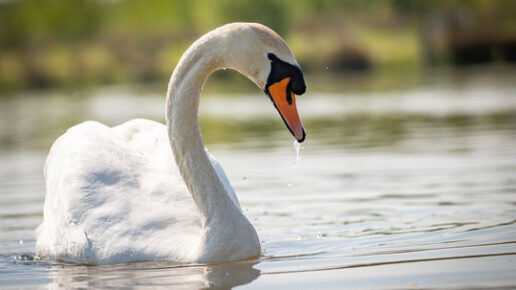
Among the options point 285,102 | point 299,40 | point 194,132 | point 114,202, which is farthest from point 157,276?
point 299,40

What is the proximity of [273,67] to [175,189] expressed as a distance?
4.91 feet

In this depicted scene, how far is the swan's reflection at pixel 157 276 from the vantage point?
5.58 metres

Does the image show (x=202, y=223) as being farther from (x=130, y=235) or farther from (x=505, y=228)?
(x=505, y=228)

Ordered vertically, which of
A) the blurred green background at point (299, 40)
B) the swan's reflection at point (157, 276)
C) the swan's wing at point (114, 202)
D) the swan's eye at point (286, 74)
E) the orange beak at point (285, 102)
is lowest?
the swan's reflection at point (157, 276)

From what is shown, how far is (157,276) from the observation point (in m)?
5.81

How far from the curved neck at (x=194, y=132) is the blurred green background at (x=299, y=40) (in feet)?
91.1

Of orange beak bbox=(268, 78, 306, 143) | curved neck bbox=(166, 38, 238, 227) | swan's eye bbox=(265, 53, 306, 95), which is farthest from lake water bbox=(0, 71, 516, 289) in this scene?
swan's eye bbox=(265, 53, 306, 95)

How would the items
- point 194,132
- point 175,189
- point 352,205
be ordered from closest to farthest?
point 194,132 < point 175,189 < point 352,205

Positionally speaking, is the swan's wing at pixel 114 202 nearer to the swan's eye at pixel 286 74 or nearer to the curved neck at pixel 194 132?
the curved neck at pixel 194 132

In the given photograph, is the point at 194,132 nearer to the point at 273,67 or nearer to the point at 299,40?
the point at 273,67

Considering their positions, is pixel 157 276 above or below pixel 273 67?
below

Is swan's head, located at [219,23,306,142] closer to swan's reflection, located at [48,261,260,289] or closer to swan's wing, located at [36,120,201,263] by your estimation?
swan's reflection, located at [48,261,260,289]

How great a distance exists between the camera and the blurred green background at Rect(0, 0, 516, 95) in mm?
46625

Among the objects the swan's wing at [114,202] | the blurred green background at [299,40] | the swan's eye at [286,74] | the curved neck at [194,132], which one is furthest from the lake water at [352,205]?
the blurred green background at [299,40]
